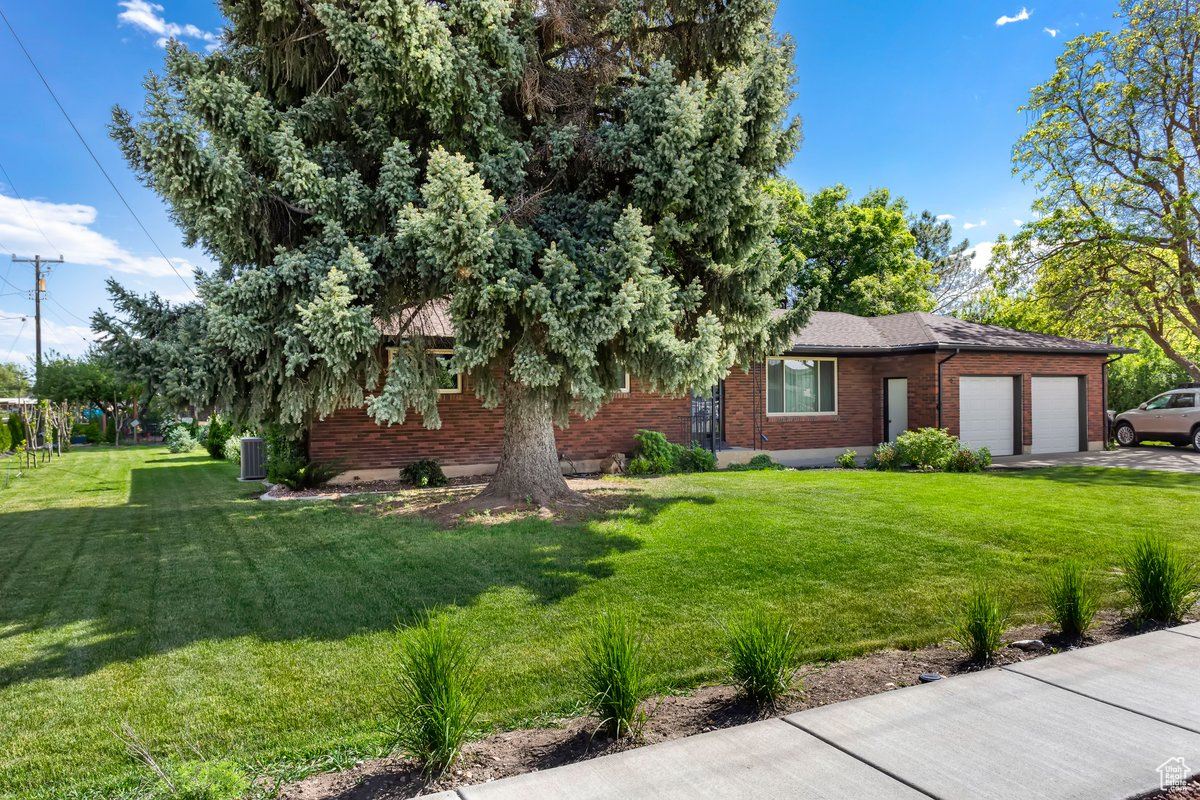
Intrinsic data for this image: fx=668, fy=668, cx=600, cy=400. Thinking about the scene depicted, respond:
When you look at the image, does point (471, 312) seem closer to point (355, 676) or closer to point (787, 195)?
point (355, 676)

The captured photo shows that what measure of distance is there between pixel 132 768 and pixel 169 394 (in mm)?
5249

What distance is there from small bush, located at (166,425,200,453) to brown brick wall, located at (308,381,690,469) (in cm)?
1499

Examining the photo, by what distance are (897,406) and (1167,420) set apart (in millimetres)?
8981

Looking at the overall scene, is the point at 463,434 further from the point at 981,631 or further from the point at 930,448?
the point at 981,631

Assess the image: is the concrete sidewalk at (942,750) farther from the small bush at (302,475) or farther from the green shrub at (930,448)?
the green shrub at (930,448)

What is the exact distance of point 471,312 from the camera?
791cm

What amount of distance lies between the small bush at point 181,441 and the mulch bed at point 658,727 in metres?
25.0

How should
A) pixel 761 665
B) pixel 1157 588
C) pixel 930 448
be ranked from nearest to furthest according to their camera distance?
pixel 761 665, pixel 1157 588, pixel 930 448

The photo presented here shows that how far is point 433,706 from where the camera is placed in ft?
9.62

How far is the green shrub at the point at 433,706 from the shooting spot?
9.43 ft

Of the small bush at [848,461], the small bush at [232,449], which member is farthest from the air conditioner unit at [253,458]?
the small bush at [848,461]

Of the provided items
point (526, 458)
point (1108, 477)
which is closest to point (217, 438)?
point (526, 458)

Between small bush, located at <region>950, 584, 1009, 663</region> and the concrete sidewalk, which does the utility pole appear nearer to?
the concrete sidewalk

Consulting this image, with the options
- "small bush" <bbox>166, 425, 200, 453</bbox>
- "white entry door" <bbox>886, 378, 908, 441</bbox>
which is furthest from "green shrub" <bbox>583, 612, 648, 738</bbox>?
"small bush" <bbox>166, 425, 200, 453</bbox>
